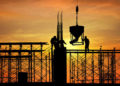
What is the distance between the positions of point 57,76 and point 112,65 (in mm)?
12781

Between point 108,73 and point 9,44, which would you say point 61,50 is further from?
point 108,73

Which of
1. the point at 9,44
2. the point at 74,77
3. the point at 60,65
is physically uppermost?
the point at 9,44

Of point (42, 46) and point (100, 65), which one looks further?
point (100, 65)

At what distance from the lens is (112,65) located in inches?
1046

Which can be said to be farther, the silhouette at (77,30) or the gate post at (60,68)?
the silhouette at (77,30)

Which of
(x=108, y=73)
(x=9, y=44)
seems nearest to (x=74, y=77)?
(x=108, y=73)

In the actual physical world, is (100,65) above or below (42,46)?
below

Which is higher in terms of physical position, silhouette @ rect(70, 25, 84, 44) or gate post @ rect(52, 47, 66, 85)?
silhouette @ rect(70, 25, 84, 44)

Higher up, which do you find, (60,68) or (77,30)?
(77,30)

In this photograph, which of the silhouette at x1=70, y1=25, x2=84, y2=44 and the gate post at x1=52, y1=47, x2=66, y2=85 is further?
the silhouette at x1=70, y1=25, x2=84, y2=44

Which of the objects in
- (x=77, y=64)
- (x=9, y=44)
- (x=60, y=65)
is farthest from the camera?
(x=77, y=64)

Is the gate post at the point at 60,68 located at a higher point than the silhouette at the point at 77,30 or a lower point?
lower

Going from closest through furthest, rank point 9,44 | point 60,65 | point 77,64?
point 60,65 → point 9,44 → point 77,64

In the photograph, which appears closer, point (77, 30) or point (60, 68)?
point (60, 68)
